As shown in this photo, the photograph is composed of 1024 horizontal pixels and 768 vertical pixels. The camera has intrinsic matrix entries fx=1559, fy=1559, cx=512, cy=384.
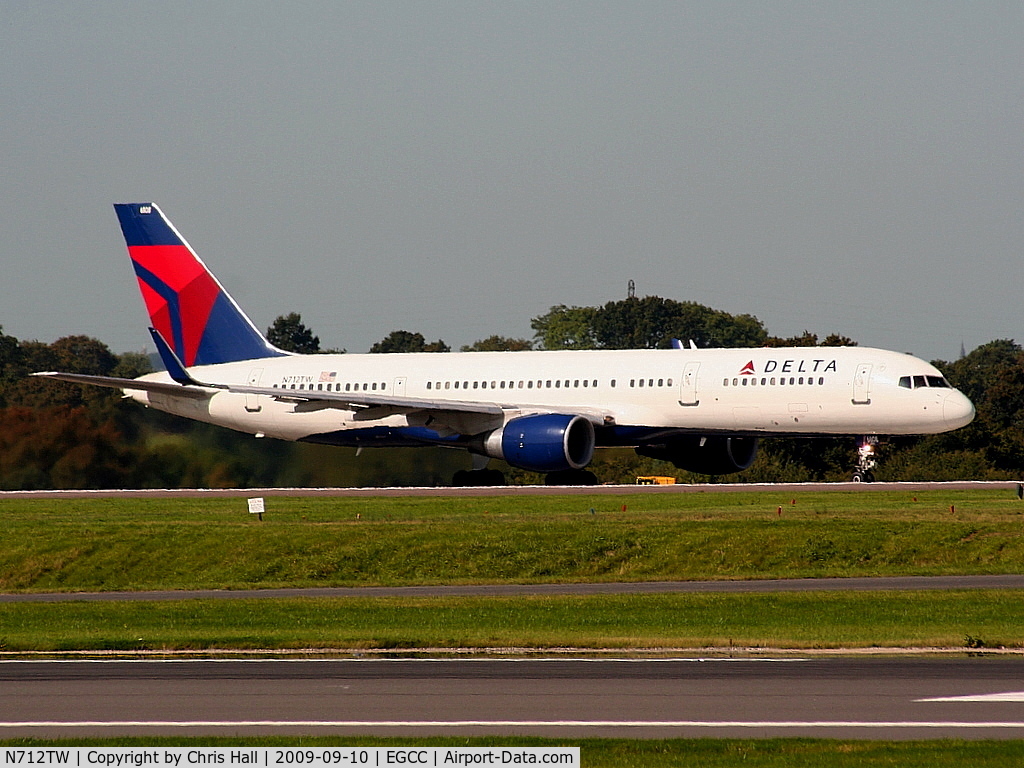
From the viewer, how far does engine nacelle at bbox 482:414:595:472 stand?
4812cm

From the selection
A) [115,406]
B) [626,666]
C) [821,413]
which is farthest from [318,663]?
[115,406]

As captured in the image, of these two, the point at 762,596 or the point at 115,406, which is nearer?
the point at 762,596

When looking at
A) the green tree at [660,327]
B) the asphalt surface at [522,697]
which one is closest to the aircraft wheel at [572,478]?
the asphalt surface at [522,697]

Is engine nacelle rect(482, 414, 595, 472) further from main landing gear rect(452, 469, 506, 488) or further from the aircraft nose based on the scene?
the aircraft nose

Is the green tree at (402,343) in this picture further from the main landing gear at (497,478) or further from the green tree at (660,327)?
the main landing gear at (497,478)

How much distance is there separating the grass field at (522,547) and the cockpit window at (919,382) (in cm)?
830

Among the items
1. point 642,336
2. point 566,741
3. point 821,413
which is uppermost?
point 642,336

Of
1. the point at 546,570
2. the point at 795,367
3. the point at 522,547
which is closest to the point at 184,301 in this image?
the point at 795,367

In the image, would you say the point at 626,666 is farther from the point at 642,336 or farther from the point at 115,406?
the point at 642,336

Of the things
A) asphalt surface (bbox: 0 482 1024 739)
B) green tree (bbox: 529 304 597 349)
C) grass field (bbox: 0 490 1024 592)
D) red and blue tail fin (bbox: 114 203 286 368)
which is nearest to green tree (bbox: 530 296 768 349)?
green tree (bbox: 529 304 597 349)

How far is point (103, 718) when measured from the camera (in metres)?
14.1

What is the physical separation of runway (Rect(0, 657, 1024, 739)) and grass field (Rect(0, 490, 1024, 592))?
12040 millimetres

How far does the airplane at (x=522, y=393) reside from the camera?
47344 mm

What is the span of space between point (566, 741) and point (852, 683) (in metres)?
4.01
